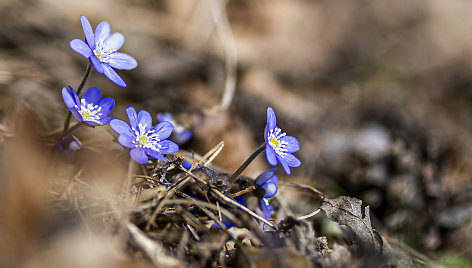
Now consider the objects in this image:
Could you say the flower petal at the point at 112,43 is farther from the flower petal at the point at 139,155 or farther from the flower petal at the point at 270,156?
the flower petal at the point at 270,156

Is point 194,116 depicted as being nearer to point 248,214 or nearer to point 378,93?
point 248,214

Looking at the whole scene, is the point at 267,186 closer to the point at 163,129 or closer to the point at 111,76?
the point at 163,129

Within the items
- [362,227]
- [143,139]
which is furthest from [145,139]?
[362,227]

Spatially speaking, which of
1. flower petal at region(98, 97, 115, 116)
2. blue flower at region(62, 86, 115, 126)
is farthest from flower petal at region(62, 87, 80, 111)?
flower petal at region(98, 97, 115, 116)

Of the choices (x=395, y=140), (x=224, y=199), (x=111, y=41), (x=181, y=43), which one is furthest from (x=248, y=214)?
(x=181, y=43)

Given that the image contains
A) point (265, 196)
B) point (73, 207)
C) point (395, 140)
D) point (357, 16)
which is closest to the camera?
point (73, 207)

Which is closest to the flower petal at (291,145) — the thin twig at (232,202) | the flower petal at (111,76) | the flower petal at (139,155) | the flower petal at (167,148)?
the thin twig at (232,202)
